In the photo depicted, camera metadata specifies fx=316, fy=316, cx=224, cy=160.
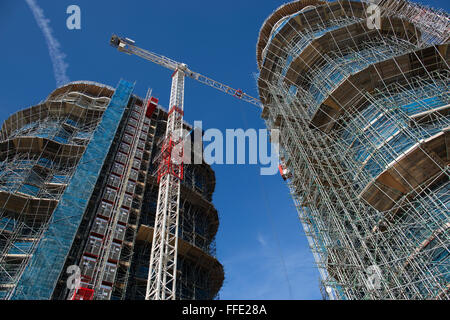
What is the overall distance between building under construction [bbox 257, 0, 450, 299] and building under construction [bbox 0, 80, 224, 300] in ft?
39.0

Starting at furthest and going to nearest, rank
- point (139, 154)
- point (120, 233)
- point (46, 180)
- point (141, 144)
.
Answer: point (141, 144) → point (139, 154) → point (46, 180) → point (120, 233)

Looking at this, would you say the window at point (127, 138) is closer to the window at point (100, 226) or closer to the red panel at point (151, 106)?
the red panel at point (151, 106)

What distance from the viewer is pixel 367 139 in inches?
884

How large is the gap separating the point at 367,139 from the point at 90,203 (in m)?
24.0

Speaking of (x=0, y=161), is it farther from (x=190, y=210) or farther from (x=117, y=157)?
(x=190, y=210)

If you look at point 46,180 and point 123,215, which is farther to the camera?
point 46,180

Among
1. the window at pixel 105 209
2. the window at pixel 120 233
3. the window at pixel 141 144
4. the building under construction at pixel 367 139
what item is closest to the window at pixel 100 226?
the window at pixel 105 209

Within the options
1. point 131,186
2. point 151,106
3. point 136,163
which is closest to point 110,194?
point 131,186

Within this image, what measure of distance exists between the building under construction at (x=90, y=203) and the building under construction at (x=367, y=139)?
1190 cm

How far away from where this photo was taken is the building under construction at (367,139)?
749 inches

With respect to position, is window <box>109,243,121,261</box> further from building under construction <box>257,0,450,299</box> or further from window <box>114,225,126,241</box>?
building under construction <box>257,0,450,299</box>

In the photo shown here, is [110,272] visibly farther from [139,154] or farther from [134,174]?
[139,154]

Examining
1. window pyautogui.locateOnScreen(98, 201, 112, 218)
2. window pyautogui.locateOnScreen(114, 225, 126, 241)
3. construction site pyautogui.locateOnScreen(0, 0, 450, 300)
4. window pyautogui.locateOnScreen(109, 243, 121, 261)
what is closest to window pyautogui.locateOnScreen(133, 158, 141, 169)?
construction site pyautogui.locateOnScreen(0, 0, 450, 300)

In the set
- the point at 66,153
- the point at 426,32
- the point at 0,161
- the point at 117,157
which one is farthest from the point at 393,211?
the point at 0,161
